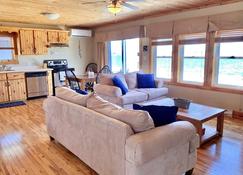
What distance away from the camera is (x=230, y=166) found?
7.82 feet

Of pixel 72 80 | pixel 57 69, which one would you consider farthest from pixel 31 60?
pixel 72 80

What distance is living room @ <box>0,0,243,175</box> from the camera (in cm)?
189

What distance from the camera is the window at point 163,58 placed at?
542 centimetres

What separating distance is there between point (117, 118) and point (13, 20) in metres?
5.74

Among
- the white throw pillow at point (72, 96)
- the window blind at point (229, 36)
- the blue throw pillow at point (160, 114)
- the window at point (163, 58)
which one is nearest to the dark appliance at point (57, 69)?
the window at point (163, 58)

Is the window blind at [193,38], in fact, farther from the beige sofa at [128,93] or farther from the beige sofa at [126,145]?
the beige sofa at [126,145]

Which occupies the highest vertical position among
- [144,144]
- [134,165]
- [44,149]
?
[144,144]

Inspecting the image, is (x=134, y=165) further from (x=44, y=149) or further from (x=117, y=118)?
(x=44, y=149)

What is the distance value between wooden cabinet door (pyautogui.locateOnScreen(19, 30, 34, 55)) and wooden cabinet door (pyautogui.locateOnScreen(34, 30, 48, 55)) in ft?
0.42

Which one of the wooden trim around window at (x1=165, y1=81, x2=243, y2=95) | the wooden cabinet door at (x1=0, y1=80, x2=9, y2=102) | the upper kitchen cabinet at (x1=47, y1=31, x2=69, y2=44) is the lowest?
the wooden cabinet door at (x1=0, y1=80, x2=9, y2=102)

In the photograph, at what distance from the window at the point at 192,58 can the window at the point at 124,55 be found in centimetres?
169

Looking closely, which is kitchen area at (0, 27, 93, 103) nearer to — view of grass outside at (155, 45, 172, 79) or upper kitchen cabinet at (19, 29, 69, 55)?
upper kitchen cabinet at (19, 29, 69, 55)

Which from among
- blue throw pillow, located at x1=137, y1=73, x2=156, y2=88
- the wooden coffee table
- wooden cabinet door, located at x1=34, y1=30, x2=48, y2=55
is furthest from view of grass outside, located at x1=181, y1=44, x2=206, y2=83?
wooden cabinet door, located at x1=34, y1=30, x2=48, y2=55

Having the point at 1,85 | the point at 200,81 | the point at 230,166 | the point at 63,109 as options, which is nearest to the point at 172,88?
the point at 200,81
